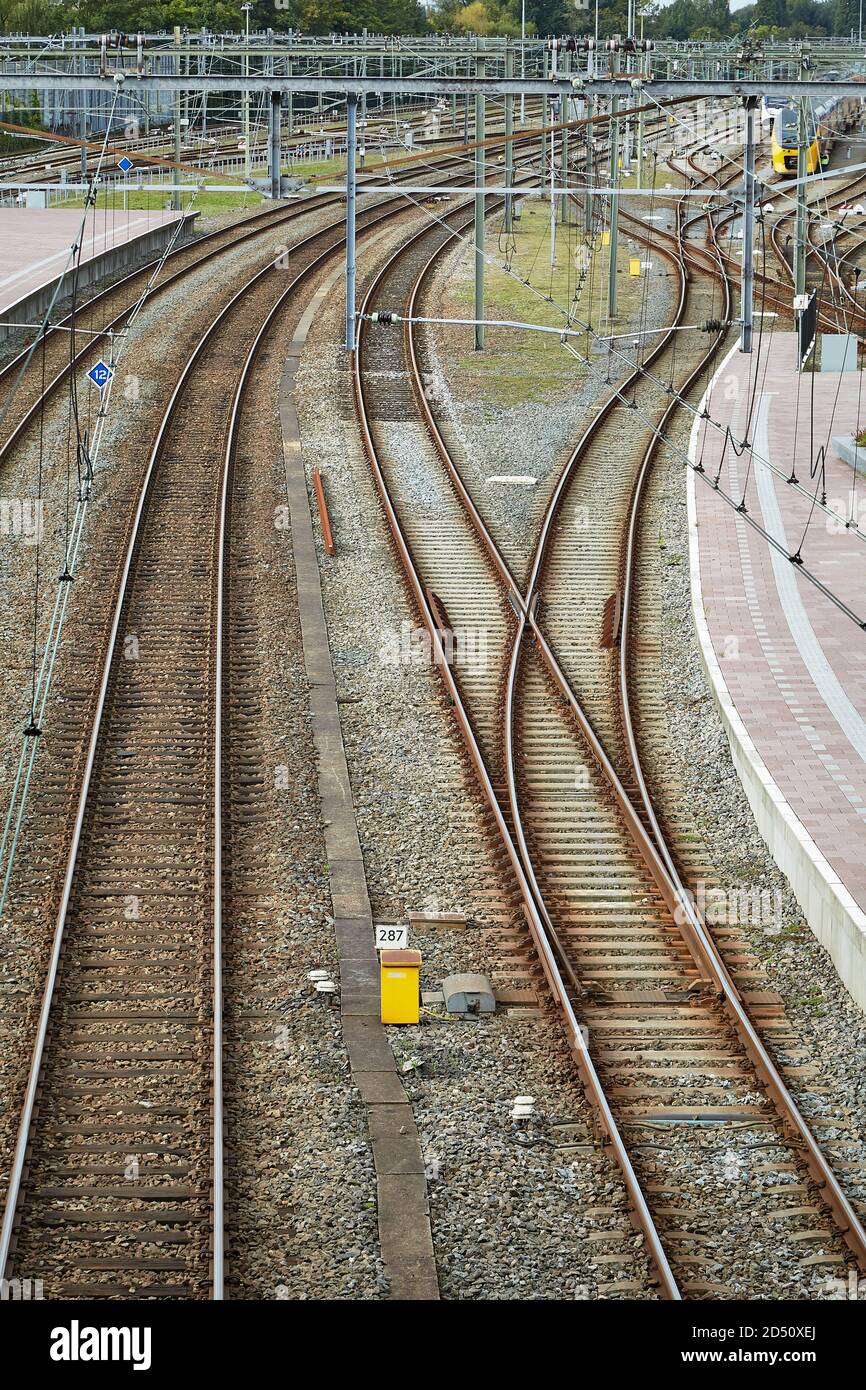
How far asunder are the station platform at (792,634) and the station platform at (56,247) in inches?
489

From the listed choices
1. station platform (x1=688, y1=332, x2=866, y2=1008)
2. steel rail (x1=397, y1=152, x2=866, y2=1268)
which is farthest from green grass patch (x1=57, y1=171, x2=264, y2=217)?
steel rail (x1=397, y1=152, x2=866, y2=1268)

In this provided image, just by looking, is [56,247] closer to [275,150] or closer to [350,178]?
[350,178]

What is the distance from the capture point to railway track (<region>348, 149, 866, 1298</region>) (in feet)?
30.9

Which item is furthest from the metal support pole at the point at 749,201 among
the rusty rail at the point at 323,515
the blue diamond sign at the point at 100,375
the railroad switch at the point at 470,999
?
the railroad switch at the point at 470,999

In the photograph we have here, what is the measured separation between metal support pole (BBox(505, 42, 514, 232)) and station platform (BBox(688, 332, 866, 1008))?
19.2ft

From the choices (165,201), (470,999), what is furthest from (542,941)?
(165,201)

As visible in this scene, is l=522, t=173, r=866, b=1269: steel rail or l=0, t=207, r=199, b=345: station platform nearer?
l=522, t=173, r=866, b=1269: steel rail

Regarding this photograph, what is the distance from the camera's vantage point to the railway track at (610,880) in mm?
9406

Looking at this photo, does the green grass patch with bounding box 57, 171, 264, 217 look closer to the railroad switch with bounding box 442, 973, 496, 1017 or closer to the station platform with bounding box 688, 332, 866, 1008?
the station platform with bounding box 688, 332, 866, 1008

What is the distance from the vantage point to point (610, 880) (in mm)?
13297

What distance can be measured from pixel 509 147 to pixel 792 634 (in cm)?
2306

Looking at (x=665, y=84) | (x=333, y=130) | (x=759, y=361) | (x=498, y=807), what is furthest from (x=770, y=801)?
(x=333, y=130)
